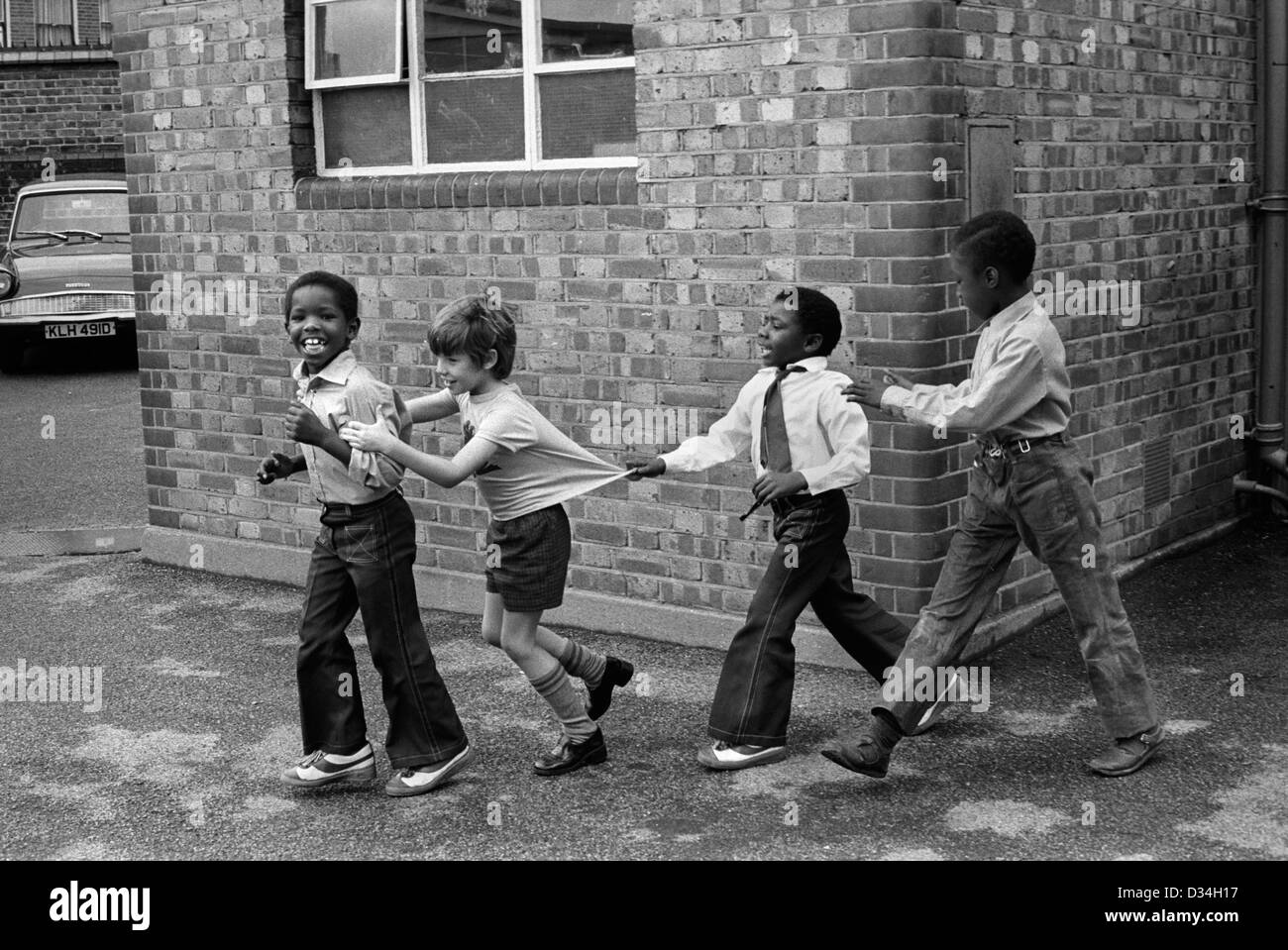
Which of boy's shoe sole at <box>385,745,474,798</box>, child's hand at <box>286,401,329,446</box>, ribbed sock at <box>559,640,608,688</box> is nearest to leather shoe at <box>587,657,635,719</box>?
ribbed sock at <box>559,640,608,688</box>

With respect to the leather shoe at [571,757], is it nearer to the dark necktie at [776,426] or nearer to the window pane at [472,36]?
the dark necktie at [776,426]

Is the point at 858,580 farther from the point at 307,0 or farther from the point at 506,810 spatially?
the point at 307,0

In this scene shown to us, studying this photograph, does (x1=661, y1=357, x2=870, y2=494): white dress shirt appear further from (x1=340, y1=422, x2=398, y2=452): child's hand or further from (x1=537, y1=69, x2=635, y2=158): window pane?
(x1=537, y1=69, x2=635, y2=158): window pane

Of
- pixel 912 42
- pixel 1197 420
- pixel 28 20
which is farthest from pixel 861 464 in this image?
pixel 28 20

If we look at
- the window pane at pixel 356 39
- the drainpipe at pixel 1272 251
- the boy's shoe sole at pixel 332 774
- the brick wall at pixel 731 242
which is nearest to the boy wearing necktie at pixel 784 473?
the brick wall at pixel 731 242

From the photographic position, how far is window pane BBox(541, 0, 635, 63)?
7074 millimetres

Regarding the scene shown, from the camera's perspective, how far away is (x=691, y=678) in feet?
21.7

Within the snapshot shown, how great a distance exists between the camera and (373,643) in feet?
17.6

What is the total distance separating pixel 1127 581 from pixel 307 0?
4.64m

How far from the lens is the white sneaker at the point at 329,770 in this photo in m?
5.44

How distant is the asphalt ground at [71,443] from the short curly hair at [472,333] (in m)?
5.21

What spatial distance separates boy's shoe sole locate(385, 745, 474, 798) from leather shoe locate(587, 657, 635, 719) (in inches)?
19.5

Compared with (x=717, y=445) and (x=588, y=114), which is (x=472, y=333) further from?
(x=588, y=114)

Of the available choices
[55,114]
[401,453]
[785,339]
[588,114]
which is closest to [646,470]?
[785,339]
